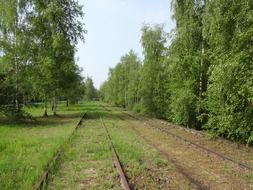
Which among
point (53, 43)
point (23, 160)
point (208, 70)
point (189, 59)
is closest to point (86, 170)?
point (23, 160)

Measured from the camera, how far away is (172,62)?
64.3 ft

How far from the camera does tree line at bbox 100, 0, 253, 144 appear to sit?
11891 mm

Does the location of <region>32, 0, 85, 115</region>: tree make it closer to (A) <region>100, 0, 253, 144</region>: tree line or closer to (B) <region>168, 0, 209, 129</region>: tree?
(A) <region>100, 0, 253, 144</region>: tree line

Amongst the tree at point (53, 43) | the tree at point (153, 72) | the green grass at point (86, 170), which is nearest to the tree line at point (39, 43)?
the tree at point (53, 43)

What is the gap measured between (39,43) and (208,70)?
735 inches

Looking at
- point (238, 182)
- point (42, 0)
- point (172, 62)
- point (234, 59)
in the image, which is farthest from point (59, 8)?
point (238, 182)

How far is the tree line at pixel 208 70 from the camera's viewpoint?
39.0ft

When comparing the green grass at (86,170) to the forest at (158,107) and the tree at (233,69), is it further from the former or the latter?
the tree at (233,69)

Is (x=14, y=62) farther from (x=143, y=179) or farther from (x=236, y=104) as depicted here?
(x=143, y=179)

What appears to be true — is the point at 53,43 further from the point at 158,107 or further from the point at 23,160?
the point at 23,160

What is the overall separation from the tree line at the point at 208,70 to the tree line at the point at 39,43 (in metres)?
8.64

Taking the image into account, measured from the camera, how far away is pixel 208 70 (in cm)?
1449

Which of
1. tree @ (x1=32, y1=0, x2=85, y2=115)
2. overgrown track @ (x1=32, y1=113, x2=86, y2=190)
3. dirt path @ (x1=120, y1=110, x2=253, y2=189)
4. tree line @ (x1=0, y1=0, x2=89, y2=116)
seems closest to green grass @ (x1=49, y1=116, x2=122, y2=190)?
overgrown track @ (x1=32, y1=113, x2=86, y2=190)

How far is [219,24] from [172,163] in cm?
690
